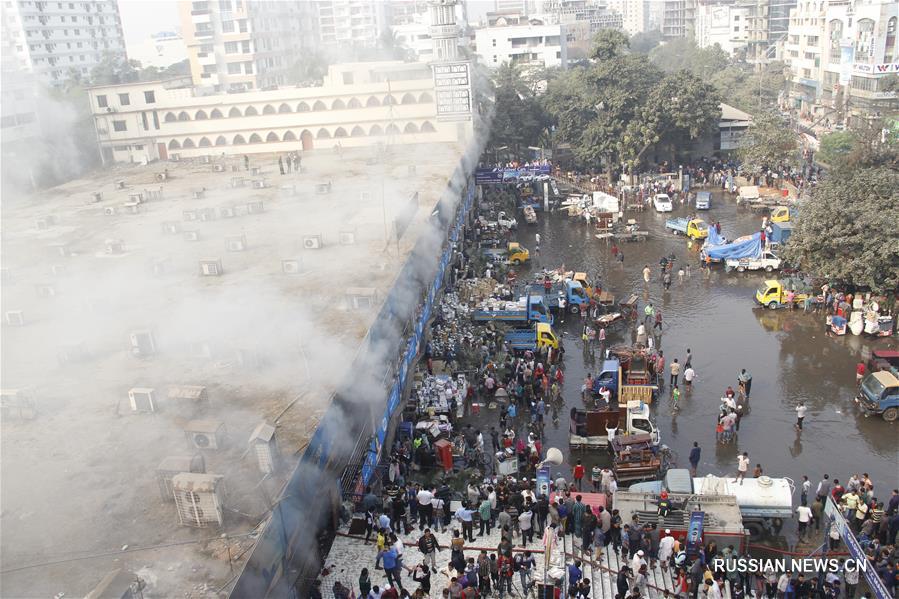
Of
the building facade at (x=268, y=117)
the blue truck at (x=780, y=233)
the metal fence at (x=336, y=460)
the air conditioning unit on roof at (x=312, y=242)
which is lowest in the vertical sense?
the blue truck at (x=780, y=233)

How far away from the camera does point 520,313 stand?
67.6 feet

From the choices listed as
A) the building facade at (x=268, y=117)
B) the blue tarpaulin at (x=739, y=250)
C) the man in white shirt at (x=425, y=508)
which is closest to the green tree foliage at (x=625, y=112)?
the building facade at (x=268, y=117)

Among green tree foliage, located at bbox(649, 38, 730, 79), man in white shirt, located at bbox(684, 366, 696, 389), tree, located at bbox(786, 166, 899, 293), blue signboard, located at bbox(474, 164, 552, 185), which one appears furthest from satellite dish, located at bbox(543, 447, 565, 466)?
green tree foliage, located at bbox(649, 38, 730, 79)

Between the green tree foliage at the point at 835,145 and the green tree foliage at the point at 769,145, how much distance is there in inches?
51.7

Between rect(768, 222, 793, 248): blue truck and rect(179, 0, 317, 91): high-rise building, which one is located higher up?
rect(179, 0, 317, 91): high-rise building

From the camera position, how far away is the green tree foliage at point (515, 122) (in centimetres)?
4019

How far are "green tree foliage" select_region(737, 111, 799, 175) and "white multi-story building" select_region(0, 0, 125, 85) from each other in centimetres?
4936

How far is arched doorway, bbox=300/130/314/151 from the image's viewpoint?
3653 cm

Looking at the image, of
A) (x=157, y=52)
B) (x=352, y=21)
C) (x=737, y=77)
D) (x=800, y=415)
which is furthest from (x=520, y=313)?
(x=157, y=52)

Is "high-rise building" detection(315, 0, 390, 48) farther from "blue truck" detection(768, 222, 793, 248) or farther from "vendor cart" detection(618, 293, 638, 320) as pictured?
"vendor cart" detection(618, 293, 638, 320)

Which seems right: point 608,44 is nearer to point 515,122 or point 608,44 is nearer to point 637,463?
point 515,122

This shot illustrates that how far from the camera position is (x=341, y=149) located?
3550cm

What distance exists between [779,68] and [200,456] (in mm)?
64344

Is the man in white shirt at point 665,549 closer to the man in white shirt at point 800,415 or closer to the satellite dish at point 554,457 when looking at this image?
the satellite dish at point 554,457
